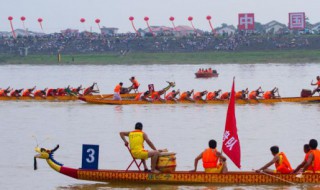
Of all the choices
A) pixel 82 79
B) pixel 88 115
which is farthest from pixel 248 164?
pixel 82 79

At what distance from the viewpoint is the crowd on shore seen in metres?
114

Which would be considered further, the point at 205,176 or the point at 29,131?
the point at 29,131

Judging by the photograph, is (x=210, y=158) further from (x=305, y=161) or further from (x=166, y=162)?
(x=305, y=161)

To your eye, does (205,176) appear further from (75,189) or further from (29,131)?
(29,131)

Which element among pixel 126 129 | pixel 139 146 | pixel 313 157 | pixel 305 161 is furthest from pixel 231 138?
pixel 126 129

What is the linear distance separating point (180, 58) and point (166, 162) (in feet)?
286

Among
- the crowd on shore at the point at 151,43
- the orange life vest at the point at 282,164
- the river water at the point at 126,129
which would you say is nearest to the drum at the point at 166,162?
the river water at the point at 126,129

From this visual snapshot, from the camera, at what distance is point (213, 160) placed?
23734 millimetres

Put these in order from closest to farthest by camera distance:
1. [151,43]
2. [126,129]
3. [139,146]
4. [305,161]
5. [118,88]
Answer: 1. [305,161]
2. [139,146]
3. [126,129]
4. [118,88]
5. [151,43]

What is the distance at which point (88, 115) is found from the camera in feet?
148

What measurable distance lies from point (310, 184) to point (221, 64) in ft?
273

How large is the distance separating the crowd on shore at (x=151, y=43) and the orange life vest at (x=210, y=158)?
290ft

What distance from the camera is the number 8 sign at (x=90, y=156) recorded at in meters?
24.0

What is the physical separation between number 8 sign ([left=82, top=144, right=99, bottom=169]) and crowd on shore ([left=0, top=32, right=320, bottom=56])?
88461 mm
